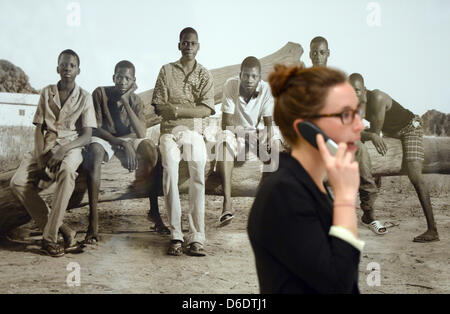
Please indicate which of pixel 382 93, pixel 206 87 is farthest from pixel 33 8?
pixel 382 93

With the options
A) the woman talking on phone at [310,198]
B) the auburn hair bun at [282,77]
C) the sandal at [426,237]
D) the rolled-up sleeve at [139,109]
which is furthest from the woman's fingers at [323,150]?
the sandal at [426,237]

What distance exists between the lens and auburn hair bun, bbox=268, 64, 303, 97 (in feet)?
4.04

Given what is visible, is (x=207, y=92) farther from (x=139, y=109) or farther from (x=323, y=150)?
(x=323, y=150)

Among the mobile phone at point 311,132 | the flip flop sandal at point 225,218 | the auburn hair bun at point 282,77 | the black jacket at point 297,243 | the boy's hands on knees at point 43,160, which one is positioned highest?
the auburn hair bun at point 282,77

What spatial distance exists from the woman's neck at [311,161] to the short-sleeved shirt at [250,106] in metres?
3.05

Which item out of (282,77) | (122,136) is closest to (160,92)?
(122,136)

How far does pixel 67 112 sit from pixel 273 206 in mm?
3461

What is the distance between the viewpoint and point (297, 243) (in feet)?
3.69

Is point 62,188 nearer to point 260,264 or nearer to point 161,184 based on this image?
point 161,184

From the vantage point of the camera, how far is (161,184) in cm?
430

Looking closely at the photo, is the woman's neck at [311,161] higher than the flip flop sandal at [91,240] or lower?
higher

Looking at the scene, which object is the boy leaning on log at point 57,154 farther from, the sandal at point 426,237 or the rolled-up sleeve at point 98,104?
the sandal at point 426,237

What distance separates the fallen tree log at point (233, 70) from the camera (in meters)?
4.41

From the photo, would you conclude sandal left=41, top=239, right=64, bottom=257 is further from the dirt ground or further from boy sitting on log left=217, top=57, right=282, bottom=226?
boy sitting on log left=217, top=57, right=282, bottom=226
